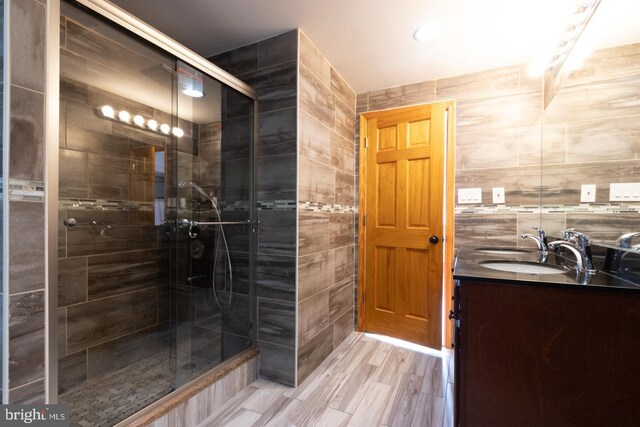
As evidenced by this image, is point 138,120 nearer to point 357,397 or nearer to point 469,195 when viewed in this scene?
point 357,397

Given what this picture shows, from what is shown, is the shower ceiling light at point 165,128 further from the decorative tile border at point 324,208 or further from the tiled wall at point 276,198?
the decorative tile border at point 324,208

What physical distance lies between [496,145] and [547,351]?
185 centimetres

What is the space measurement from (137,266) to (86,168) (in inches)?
30.1

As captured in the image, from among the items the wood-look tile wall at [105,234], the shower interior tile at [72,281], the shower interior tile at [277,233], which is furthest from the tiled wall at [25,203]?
the shower interior tile at [277,233]

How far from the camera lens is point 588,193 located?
60.0 inches

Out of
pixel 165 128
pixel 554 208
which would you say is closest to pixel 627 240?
pixel 554 208

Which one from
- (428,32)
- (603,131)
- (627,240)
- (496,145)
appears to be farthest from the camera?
(496,145)

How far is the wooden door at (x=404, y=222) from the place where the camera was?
248cm

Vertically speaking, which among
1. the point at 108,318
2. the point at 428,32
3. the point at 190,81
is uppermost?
the point at 428,32

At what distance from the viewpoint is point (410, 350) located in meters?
2.47

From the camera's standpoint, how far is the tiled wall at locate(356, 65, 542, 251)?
2248 millimetres

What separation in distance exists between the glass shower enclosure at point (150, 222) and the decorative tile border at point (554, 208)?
1864mm

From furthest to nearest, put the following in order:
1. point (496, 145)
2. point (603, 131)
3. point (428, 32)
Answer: point (496, 145), point (428, 32), point (603, 131)

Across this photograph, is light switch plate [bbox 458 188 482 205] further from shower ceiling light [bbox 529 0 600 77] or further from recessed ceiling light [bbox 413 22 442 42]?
recessed ceiling light [bbox 413 22 442 42]
